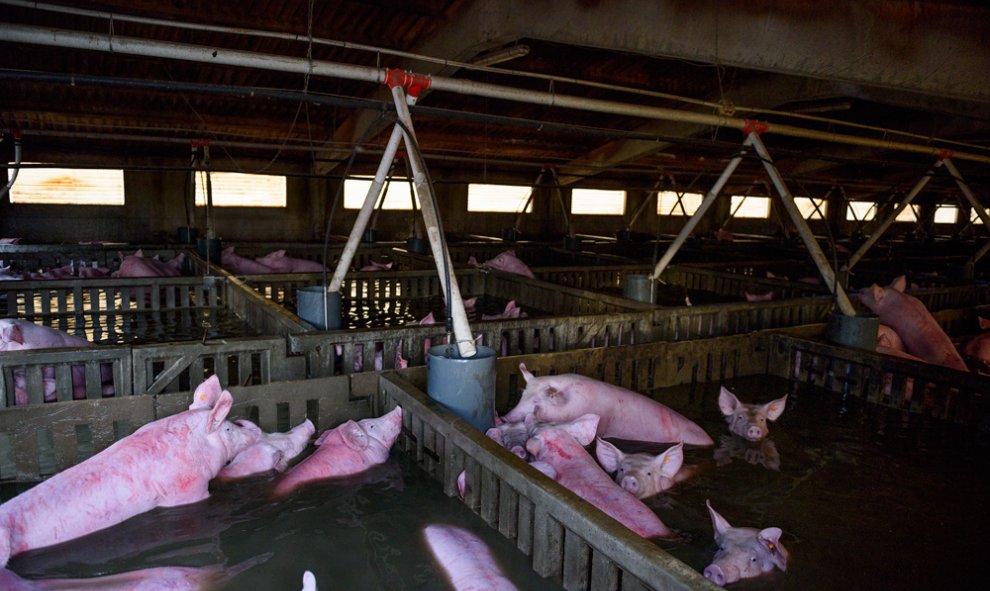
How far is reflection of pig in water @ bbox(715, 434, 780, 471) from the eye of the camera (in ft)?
12.5

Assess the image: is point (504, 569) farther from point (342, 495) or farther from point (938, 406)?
point (938, 406)

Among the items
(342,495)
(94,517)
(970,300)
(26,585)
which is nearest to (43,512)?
(94,517)

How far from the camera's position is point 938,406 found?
460 centimetres

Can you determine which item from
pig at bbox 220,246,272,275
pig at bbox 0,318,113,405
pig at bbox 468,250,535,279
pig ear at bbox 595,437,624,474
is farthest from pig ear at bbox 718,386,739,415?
pig at bbox 220,246,272,275

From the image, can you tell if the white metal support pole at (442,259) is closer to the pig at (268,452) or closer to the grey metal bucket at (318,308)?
the pig at (268,452)

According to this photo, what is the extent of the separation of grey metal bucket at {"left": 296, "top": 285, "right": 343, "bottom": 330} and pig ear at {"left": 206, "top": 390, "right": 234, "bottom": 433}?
1.92 metres

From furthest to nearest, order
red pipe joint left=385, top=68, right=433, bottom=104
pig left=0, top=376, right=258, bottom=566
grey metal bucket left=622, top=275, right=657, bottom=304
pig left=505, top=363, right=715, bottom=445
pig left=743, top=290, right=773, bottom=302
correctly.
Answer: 1. pig left=743, top=290, right=773, bottom=302
2. grey metal bucket left=622, top=275, right=657, bottom=304
3. red pipe joint left=385, top=68, right=433, bottom=104
4. pig left=505, top=363, right=715, bottom=445
5. pig left=0, top=376, right=258, bottom=566

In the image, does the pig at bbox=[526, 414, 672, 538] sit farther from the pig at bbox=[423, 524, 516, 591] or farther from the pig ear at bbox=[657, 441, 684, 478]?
the pig at bbox=[423, 524, 516, 591]

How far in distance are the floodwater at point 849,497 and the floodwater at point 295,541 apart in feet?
3.47

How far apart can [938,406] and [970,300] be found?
540cm

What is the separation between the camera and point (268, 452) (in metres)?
3.38

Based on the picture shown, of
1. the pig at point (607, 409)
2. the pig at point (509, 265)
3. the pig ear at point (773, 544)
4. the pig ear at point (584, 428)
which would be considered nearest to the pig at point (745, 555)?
the pig ear at point (773, 544)

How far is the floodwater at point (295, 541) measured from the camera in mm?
2506

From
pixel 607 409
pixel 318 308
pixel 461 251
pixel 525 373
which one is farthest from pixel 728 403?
pixel 461 251
